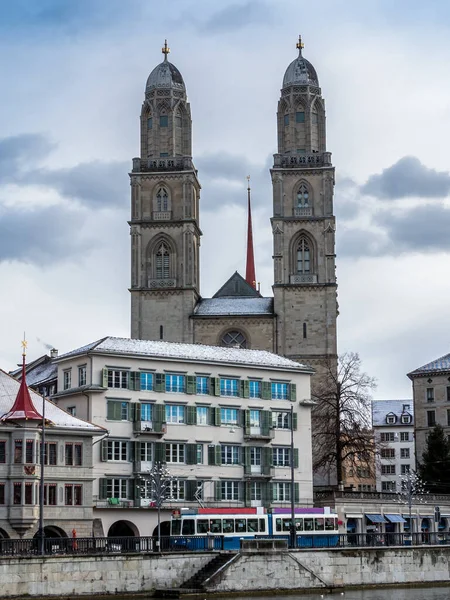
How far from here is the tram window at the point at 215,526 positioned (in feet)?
242

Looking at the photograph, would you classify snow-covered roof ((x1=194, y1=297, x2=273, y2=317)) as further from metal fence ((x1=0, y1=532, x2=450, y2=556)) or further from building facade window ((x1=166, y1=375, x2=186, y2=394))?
metal fence ((x1=0, y1=532, x2=450, y2=556))

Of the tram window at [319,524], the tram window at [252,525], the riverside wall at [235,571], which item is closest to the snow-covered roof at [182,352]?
the tram window at [319,524]

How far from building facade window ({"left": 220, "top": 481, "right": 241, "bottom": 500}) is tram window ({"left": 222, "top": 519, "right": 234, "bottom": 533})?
41.4ft

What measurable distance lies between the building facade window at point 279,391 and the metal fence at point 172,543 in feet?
50.3

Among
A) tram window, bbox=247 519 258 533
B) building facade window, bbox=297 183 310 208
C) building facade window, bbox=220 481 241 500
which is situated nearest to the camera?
tram window, bbox=247 519 258 533

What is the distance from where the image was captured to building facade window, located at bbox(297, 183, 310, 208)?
132 metres

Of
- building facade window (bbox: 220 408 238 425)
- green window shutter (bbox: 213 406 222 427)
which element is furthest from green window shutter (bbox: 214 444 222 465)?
building facade window (bbox: 220 408 238 425)

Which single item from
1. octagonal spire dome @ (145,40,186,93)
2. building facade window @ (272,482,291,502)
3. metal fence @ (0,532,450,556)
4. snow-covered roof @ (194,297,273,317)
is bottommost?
metal fence @ (0,532,450,556)

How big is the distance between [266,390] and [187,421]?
24.4 feet

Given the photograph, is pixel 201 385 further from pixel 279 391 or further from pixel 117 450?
pixel 117 450

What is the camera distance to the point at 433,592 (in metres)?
69.2

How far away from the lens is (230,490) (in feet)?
288

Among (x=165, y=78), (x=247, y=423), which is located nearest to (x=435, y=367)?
(x=165, y=78)

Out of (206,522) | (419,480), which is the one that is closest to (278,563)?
(206,522)
